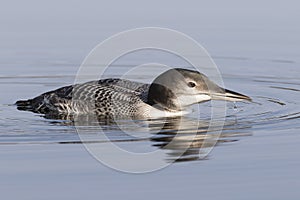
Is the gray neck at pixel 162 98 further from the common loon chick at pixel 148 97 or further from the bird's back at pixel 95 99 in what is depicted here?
the bird's back at pixel 95 99

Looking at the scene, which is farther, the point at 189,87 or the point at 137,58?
the point at 137,58

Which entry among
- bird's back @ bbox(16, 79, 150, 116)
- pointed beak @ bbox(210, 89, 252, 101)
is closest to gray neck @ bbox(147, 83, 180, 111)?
bird's back @ bbox(16, 79, 150, 116)

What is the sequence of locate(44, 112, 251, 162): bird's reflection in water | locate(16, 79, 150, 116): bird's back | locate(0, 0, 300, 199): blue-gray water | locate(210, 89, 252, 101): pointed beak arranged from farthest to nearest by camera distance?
locate(16, 79, 150, 116): bird's back → locate(210, 89, 252, 101): pointed beak → locate(44, 112, 251, 162): bird's reflection in water → locate(0, 0, 300, 199): blue-gray water

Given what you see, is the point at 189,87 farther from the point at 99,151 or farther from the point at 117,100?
the point at 99,151

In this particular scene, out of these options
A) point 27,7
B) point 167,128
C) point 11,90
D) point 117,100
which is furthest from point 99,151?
point 27,7

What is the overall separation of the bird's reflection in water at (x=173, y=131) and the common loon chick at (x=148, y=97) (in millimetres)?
146

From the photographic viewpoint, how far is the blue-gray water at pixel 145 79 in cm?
628

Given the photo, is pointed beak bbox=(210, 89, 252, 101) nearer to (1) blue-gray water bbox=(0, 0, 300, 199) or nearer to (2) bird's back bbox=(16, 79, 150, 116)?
(1) blue-gray water bbox=(0, 0, 300, 199)

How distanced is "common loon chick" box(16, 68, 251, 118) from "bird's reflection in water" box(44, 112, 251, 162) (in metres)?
0.15

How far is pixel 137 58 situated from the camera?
13.4m

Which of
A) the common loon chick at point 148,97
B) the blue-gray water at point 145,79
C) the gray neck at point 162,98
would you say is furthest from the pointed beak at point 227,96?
the gray neck at point 162,98

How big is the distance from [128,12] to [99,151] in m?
10.4

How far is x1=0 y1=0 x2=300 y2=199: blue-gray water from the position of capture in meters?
6.28

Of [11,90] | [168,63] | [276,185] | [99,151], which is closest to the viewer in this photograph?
[276,185]
